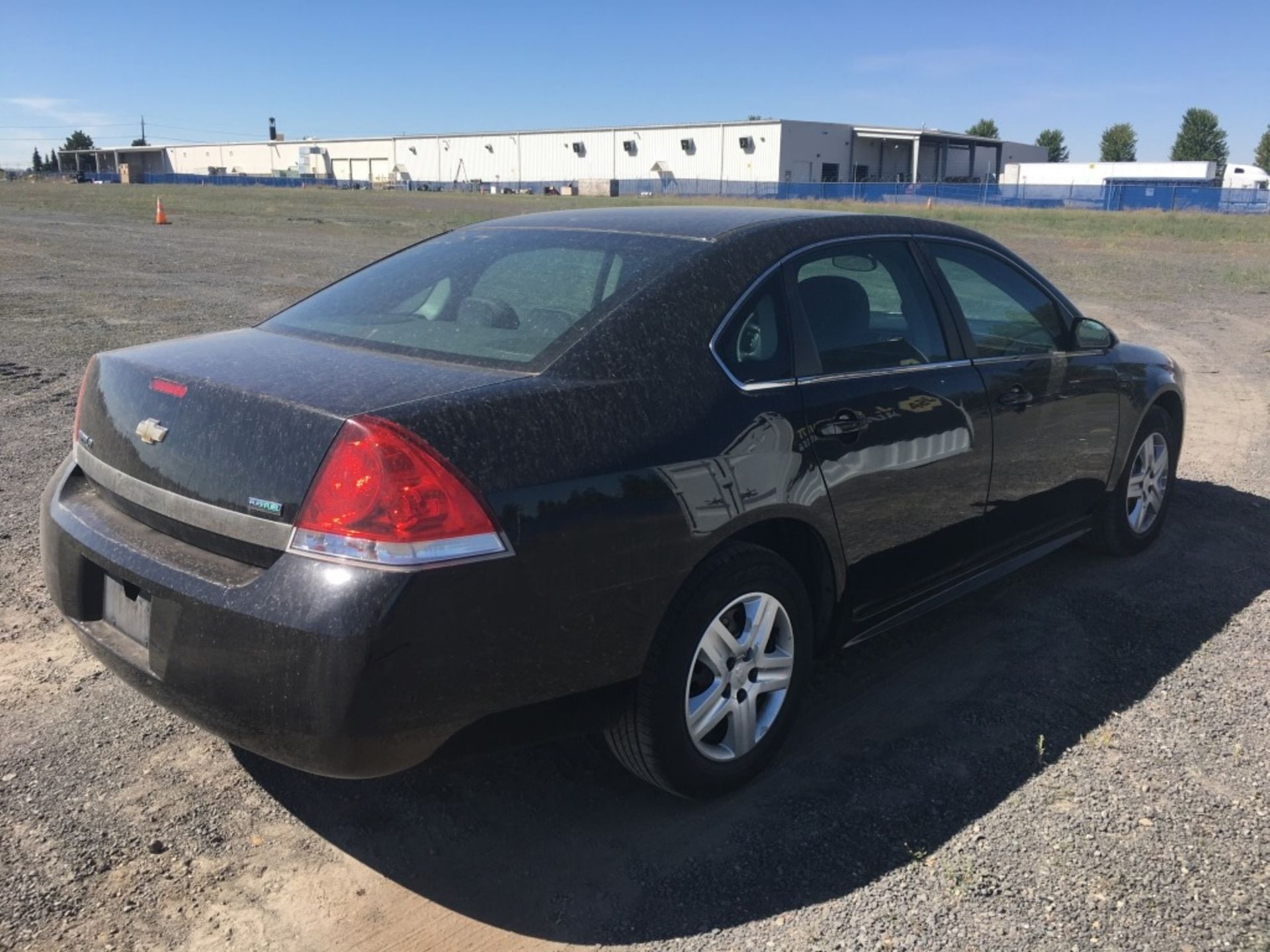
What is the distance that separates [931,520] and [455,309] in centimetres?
185

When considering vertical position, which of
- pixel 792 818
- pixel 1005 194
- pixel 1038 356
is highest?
pixel 1005 194

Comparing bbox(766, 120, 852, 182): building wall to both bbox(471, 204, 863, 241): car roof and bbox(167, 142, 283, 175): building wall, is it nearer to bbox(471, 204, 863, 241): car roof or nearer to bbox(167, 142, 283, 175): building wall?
bbox(167, 142, 283, 175): building wall

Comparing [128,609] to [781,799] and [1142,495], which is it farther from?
[1142,495]

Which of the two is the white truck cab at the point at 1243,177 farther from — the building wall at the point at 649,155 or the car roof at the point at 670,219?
the car roof at the point at 670,219

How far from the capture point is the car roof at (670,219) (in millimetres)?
3535

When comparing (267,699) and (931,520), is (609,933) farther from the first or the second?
A: (931,520)

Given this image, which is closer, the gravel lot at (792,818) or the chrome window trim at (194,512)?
the chrome window trim at (194,512)

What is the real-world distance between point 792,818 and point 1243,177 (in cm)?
8789

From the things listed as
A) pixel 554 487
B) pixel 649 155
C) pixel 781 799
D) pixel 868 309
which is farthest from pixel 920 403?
pixel 649 155

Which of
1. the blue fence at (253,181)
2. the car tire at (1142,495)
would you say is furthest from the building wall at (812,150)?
the car tire at (1142,495)

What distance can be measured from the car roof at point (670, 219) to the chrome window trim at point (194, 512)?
5.47 ft

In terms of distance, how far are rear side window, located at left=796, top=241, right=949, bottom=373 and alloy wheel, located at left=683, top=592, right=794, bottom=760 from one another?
0.85m

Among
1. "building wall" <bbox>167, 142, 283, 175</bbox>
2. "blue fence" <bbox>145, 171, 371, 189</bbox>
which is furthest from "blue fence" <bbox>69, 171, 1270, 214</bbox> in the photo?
"building wall" <bbox>167, 142, 283, 175</bbox>

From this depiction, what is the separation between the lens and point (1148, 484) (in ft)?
17.6
